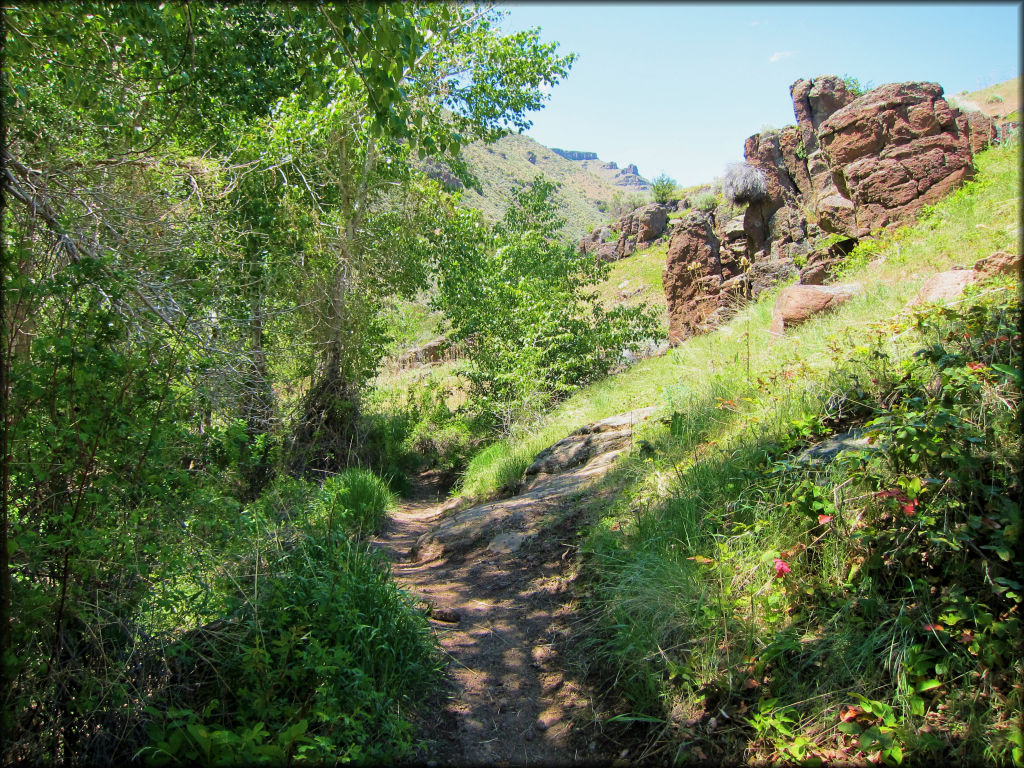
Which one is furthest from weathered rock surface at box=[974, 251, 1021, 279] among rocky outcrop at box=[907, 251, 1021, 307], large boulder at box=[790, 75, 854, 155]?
large boulder at box=[790, 75, 854, 155]

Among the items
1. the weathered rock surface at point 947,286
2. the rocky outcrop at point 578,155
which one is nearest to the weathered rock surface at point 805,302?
the weathered rock surface at point 947,286

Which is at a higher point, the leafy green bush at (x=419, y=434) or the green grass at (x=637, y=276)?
the green grass at (x=637, y=276)

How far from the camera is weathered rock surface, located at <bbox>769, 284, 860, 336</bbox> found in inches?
261

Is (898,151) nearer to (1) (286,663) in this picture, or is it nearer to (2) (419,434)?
(2) (419,434)

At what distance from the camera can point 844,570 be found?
9.21 ft

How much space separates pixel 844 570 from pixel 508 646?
1969 millimetres

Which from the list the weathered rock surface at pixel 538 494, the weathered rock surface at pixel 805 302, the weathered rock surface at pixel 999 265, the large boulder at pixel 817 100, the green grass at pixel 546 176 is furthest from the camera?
the green grass at pixel 546 176

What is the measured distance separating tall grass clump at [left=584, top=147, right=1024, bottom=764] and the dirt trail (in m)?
0.29

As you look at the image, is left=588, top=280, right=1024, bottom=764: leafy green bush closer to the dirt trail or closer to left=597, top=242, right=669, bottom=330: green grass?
the dirt trail

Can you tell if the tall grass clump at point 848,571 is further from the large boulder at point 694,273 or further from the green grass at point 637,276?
the green grass at point 637,276

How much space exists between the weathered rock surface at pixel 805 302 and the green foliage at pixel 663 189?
3004 cm

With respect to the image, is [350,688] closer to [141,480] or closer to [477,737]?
[477,737]

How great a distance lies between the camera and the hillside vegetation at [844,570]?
228 cm

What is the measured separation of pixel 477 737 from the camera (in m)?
2.87
